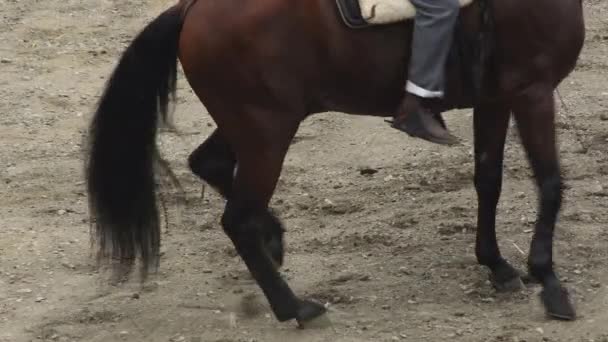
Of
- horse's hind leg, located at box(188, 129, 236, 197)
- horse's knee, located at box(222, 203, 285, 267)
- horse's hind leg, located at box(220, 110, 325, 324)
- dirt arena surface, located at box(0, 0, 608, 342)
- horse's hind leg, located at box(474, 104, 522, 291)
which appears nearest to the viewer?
horse's hind leg, located at box(220, 110, 325, 324)

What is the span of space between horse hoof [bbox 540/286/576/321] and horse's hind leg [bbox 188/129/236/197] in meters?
1.61

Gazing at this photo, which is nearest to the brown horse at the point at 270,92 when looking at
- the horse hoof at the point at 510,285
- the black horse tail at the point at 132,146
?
the black horse tail at the point at 132,146

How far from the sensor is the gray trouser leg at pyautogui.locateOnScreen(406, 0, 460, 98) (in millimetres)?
4539

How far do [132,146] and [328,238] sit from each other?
138 cm

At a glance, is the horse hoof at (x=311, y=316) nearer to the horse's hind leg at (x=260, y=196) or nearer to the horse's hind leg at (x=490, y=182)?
the horse's hind leg at (x=260, y=196)

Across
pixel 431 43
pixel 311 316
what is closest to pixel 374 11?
pixel 431 43

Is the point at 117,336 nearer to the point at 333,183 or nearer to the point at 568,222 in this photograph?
the point at 333,183

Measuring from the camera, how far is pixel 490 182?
5.30 metres

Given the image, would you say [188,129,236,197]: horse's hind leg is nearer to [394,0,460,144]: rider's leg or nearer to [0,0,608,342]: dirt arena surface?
[0,0,608,342]: dirt arena surface

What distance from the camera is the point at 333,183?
665 centimetres

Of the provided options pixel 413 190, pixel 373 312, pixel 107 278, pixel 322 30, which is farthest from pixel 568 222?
pixel 107 278

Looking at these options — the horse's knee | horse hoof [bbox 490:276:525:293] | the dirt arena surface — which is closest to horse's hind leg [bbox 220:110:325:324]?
the horse's knee

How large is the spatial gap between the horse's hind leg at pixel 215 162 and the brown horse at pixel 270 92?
20cm

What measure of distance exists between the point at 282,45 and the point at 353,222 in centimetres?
172
